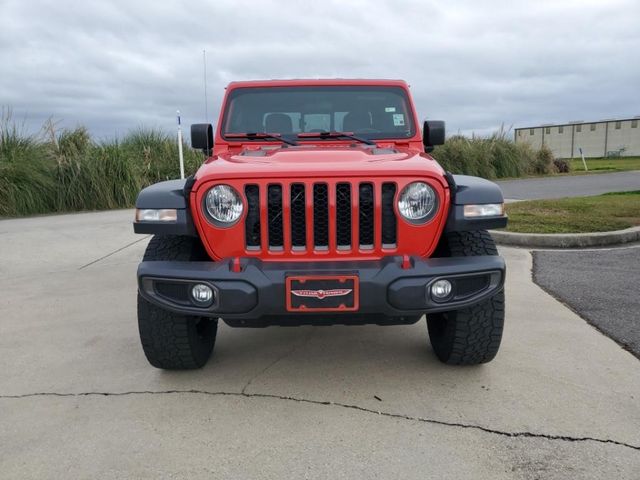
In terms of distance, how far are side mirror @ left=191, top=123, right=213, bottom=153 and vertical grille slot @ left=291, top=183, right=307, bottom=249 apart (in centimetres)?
153

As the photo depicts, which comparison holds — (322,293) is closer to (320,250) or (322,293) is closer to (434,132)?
(320,250)

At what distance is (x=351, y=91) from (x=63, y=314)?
292 cm

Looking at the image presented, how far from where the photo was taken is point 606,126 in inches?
1752

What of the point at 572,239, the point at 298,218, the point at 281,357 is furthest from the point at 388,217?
the point at 572,239

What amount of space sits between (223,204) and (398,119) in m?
1.83

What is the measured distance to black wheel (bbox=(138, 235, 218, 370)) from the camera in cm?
289

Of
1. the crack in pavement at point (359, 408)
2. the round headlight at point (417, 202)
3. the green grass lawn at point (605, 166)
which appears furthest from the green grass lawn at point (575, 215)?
the green grass lawn at point (605, 166)

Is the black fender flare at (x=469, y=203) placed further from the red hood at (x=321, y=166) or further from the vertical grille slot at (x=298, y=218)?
the vertical grille slot at (x=298, y=218)

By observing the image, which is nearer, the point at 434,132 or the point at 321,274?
the point at 321,274

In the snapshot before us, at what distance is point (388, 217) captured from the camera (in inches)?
108

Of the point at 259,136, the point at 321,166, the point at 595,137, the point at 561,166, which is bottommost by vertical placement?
the point at 561,166

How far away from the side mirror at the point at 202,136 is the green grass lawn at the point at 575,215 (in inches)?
189

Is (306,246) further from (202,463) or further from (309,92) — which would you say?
(309,92)

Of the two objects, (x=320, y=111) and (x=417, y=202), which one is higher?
(x=320, y=111)
